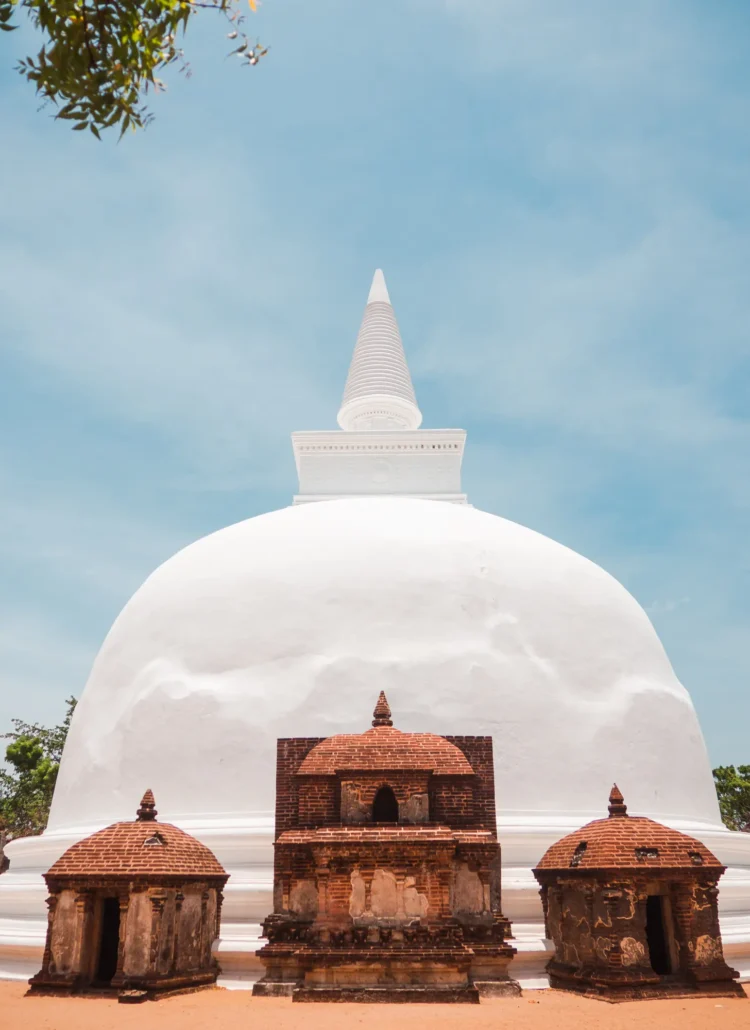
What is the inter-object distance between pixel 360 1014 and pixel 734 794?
23.8 metres

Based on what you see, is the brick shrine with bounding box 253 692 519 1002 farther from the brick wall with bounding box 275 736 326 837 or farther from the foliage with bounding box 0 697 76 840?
the foliage with bounding box 0 697 76 840

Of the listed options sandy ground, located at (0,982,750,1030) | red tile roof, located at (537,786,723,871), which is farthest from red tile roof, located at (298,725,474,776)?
sandy ground, located at (0,982,750,1030)

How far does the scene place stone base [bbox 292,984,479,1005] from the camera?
9.21m

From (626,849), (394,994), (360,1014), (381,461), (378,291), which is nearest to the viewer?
(360,1014)

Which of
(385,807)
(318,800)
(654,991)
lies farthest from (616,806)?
(318,800)

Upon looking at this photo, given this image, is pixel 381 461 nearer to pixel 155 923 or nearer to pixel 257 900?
pixel 257 900

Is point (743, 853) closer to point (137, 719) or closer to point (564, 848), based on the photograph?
point (564, 848)

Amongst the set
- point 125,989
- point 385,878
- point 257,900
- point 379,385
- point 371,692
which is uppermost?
point 379,385

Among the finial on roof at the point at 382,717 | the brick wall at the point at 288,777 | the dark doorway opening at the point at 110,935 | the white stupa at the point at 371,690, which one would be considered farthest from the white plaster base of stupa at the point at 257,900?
the finial on roof at the point at 382,717

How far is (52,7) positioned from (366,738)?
8477mm

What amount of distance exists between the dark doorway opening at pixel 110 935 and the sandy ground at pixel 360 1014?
97 centimetres

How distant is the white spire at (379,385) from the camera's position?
21844 millimetres

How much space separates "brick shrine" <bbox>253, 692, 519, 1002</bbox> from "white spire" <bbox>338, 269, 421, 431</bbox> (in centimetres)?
1204

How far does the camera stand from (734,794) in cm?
2859
